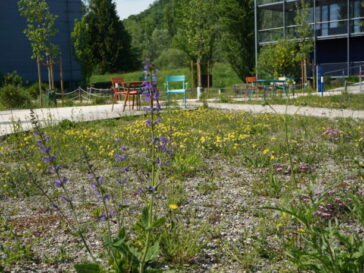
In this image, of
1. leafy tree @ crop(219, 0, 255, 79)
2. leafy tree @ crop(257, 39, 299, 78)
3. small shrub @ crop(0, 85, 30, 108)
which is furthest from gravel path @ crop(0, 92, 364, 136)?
leafy tree @ crop(219, 0, 255, 79)

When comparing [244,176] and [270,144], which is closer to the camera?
[244,176]

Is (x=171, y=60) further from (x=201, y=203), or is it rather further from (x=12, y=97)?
(x=201, y=203)

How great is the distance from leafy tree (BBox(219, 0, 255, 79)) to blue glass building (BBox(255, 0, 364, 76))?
160 centimetres

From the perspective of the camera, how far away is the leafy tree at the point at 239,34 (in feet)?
105

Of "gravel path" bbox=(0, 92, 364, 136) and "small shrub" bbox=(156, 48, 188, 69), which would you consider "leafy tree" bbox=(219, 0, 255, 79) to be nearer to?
"small shrub" bbox=(156, 48, 188, 69)

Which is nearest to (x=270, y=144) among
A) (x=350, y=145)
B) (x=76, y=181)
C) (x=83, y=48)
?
(x=350, y=145)

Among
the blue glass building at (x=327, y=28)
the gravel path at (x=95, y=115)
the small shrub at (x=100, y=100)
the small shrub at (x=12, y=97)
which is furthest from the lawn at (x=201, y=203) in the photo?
the blue glass building at (x=327, y=28)

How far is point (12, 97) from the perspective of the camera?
16.2 m

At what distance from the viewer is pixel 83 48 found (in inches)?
1160

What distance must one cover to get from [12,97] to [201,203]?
1365 cm

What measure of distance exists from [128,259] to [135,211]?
132 centimetres

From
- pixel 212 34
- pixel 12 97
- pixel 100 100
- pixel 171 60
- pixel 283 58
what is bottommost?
pixel 100 100

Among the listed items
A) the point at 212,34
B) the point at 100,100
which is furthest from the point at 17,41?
the point at 100,100

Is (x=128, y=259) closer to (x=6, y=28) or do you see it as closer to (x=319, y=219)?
(x=319, y=219)
